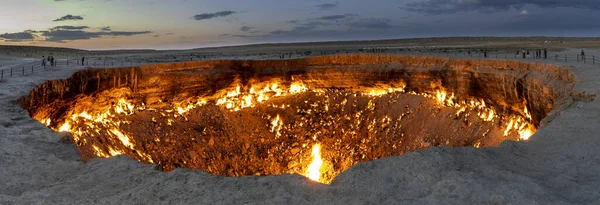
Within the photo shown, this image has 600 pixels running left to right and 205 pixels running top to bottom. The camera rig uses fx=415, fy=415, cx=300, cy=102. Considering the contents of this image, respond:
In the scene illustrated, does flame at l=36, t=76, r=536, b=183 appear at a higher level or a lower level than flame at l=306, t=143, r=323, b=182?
higher

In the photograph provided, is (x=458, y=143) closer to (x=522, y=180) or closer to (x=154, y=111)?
(x=522, y=180)

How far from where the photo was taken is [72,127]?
1072 inches

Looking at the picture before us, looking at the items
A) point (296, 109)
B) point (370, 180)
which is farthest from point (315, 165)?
point (370, 180)

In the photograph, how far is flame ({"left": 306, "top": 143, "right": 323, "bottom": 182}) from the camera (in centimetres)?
3947

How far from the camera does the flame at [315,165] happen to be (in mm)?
39469

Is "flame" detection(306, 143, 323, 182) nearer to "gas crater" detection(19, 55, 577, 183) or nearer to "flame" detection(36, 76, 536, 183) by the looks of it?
"flame" detection(36, 76, 536, 183)

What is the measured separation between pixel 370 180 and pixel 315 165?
30.5m

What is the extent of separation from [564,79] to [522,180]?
17508 mm

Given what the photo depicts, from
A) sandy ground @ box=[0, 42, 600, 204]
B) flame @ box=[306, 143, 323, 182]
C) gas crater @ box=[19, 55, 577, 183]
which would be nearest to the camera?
sandy ground @ box=[0, 42, 600, 204]

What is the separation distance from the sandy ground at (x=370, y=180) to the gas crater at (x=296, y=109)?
1428cm

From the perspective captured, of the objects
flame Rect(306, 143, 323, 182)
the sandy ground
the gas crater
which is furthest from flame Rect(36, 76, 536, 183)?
the sandy ground

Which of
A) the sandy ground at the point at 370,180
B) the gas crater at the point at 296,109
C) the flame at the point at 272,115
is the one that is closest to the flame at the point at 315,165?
the flame at the point at 272,115

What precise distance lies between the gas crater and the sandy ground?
46.8 feet

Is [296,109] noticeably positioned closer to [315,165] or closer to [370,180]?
[315,165]
